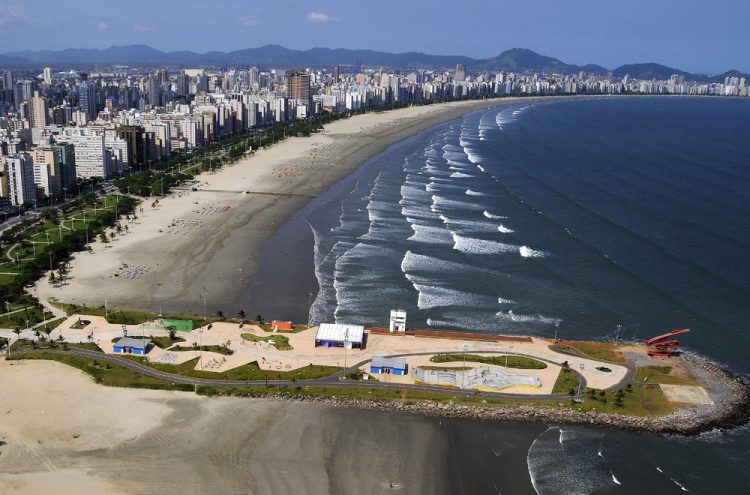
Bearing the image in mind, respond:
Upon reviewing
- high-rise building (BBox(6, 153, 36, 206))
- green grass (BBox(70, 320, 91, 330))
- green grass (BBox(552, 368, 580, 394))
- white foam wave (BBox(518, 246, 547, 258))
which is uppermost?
high-rise building (BBox(6, 153, 36, 206))

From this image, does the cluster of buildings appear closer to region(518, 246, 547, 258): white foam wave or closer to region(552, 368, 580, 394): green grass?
region(518, 246, 547, 258): white foam wave

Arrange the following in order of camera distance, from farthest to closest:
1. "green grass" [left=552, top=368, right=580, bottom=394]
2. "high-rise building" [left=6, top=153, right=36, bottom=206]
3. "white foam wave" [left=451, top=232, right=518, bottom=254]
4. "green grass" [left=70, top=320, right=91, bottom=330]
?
"high-rise building" [left=6, top=153, right=36, bottom=206] → "white foam wave" [left=451, top=232, right=518, bottom=254] → "green grass" [left=70, top=320, right=91, bottom=330] → "green grass" [left=552, top=368, right=580, bottom=394]

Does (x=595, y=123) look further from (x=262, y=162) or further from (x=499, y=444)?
(x=499, y=444)

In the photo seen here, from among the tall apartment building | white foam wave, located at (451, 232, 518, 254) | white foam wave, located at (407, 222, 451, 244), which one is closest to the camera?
white foam wave, located at (451, 232, 518, 254)

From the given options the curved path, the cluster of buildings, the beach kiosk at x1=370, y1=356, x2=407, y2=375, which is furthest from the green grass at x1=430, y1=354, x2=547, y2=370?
the cluster of buildings

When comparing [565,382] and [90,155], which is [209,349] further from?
[90,155]

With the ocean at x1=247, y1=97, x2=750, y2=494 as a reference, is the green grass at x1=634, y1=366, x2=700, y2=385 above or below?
below


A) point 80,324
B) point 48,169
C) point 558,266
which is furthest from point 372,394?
point 48,169
